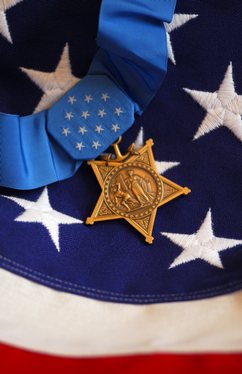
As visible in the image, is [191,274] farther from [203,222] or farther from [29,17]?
[29,17]

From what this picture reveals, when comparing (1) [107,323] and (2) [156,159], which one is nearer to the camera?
(1) [107,323]

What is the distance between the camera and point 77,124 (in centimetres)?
61

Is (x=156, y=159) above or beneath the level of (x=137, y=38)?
beneath

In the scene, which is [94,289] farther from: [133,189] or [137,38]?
[137,38]

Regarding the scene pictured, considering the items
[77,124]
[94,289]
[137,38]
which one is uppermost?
[137,38]

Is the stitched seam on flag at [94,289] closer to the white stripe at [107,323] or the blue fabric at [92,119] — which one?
the white stripe at [107,323]

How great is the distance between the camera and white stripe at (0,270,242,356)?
1.50 feet

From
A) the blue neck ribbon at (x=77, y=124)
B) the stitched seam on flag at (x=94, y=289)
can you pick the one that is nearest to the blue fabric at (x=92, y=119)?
the blue neck ribbon at (x=77, y=124)

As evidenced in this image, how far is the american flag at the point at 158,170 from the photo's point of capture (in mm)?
529

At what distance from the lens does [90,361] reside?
1.46 feet

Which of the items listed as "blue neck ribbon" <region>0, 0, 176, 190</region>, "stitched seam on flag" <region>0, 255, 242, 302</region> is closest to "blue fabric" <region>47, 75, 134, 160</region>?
"blue neck ribbon" <region>0, 0, 176, 190</region>

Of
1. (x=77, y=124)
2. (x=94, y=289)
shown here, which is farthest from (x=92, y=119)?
(x=94, y=289)

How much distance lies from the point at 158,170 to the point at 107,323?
0.76ft

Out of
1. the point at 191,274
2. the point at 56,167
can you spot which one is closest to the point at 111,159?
the point at 56,167
